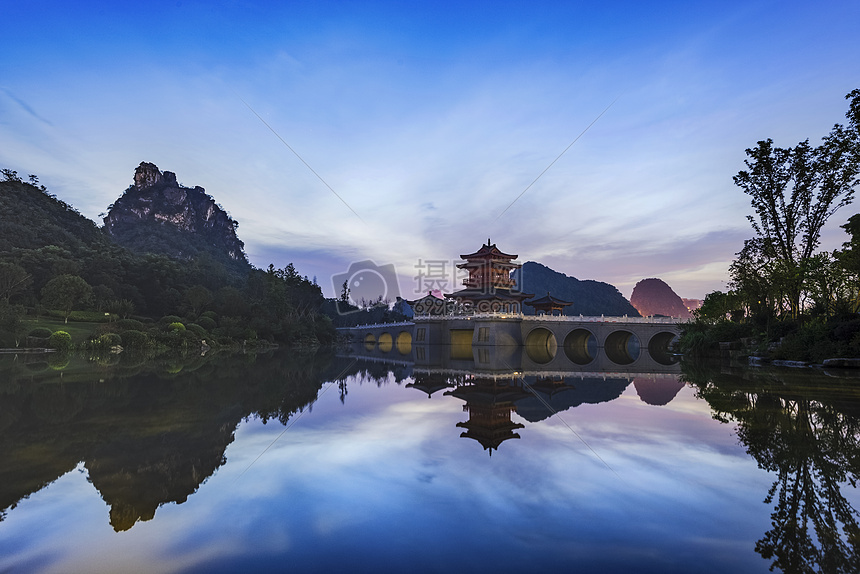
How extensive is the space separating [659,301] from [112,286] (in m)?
196

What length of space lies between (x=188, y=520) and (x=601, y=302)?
17091 centimetres

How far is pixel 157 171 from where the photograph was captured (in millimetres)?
110500

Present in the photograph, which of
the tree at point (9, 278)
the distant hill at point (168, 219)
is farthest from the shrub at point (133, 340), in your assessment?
the distant hill at point (168, 219)

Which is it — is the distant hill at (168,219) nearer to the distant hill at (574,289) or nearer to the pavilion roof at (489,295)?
the pavilion roof at (489,295)

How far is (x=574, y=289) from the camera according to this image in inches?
6540

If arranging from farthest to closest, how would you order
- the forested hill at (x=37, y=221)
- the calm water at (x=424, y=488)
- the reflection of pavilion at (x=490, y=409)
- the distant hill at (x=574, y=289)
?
the distant hill at (x=574, y=289) → the forested hill at (x=37, y=221) → the reflection of pavilion at (x=490, y=409) → the calm water at (x=424, y=488)

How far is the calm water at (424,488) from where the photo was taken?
121 inches

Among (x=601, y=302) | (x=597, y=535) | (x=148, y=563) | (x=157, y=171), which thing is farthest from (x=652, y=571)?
(x=601, y=302)

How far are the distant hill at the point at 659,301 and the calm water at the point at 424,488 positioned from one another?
667ft

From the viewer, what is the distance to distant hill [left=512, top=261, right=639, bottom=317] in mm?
160500

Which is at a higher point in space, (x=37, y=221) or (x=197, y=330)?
(x=37, y=221)

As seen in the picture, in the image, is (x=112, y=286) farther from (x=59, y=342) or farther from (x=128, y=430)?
(x=128, y=430)

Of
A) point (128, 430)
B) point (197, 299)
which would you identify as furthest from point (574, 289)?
point (128, 430)

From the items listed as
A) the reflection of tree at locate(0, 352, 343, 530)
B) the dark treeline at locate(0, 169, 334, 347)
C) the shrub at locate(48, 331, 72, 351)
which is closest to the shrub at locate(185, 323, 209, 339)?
the dark treeline at locate(0, 169, 334, 347)
